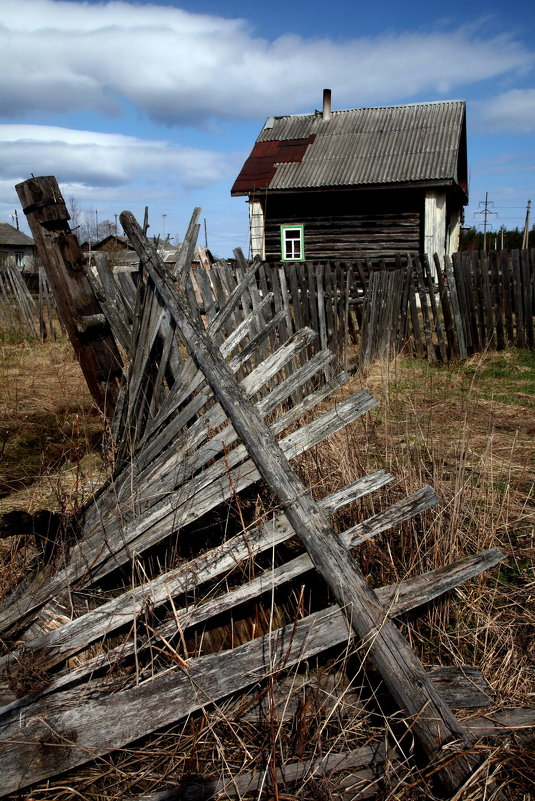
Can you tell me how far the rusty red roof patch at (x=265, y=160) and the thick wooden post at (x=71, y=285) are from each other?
43.2 feet

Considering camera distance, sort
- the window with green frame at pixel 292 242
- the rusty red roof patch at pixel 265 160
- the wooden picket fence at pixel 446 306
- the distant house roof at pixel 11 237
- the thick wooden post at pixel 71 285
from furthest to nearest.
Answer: the distant house roof at pixel 11 237 < the window with green frame at pixel 292 242 < the rusty red roof patch at pixel 265 160 < the wooden picket fence at pixel 446 306 < the thick wooden post at pixel 71 285

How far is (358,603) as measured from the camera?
1.93 m

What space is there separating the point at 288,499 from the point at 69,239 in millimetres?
1888

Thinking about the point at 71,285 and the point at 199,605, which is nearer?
the point at 199,605

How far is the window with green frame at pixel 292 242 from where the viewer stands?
16.2 meters

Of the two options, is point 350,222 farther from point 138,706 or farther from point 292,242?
point 138,706

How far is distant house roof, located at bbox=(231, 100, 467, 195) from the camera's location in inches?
595

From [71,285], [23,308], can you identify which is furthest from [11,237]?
[71,285]

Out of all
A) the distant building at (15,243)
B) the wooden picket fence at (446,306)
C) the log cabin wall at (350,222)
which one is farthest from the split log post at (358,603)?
the distant building at (15,243)

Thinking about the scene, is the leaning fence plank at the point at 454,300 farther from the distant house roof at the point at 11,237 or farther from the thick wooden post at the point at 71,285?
the distant house roof at the point at 11,237

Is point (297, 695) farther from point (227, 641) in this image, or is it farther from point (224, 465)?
point (224, 465)

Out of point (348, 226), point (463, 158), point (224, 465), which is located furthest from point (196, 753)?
point (463, 158)

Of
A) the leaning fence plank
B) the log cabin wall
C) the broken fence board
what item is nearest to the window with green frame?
the log cabin wall

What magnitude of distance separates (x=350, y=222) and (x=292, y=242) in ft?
5.45
